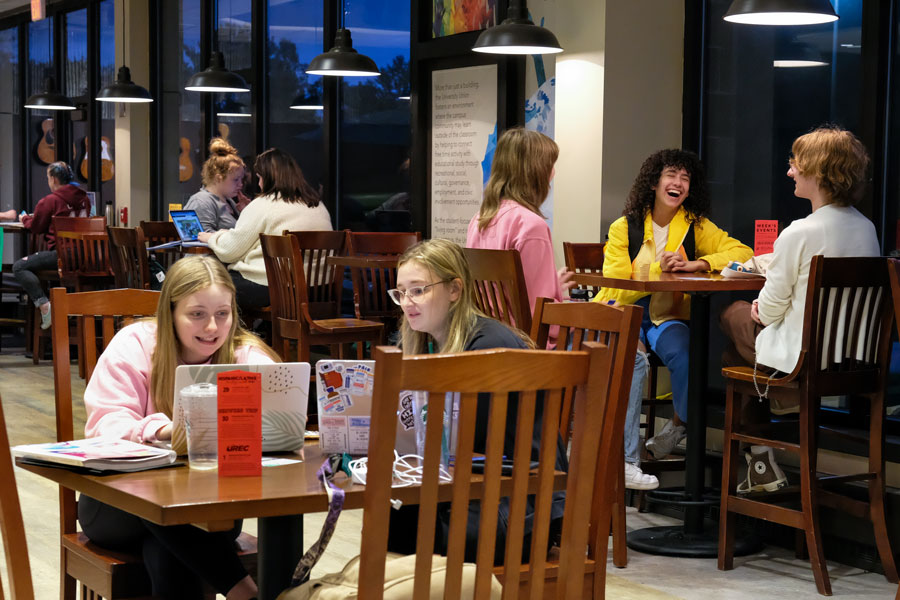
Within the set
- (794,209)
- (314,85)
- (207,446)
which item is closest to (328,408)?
(207,446)

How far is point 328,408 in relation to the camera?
214 cm

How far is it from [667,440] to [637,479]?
38 cm

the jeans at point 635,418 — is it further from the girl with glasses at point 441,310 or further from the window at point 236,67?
the window at point 236,67

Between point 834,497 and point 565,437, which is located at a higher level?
point 565,437

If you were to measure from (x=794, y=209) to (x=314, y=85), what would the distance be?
439 centimetres

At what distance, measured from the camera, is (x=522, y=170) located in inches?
175

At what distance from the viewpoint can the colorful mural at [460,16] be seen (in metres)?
6.59

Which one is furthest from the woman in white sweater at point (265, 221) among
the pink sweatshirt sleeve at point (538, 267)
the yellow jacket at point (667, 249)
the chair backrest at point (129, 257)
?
the pink sweatshirt sleeve at point (538, 267)

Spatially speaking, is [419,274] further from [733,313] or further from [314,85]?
[314,85]

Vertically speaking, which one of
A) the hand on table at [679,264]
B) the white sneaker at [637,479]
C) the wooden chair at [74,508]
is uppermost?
the hand on table at [679,264]

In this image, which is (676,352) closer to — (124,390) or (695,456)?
(695,456)

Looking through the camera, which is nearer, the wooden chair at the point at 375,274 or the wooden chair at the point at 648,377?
the wooden chair at the point at 648,377

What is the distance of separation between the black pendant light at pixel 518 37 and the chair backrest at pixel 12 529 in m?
3.77

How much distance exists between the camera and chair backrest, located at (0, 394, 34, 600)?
1.84 metres
